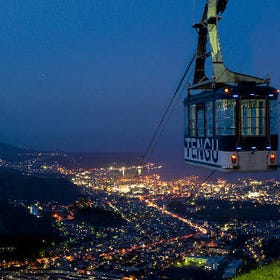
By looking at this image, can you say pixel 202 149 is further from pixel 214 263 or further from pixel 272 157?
pixel 214 263

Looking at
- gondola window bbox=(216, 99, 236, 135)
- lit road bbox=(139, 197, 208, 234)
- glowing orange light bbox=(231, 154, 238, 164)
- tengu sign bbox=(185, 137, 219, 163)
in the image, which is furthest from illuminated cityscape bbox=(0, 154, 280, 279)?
gondola window bbox=(216, 99, 236, 135)

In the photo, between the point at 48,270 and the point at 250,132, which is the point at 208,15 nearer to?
the point at 250,132

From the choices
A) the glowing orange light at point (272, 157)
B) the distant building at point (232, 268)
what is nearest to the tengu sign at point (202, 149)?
the glowing orange light at point (272, 157)

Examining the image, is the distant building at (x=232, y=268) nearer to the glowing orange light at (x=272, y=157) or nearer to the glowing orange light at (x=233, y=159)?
the glowing orange light at (x=272, y=157)

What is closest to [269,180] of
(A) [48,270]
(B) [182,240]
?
(B) [182,240]

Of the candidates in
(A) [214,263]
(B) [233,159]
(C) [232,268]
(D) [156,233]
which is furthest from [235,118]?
(D) [156,233]

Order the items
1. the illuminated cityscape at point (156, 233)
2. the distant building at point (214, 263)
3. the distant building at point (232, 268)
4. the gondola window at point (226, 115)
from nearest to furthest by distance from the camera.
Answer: the gondola window at point (226, 115), the distant building at point (232, 268), the distant building at point (214, 263), the illuminated cityscape at point (156, 233)
